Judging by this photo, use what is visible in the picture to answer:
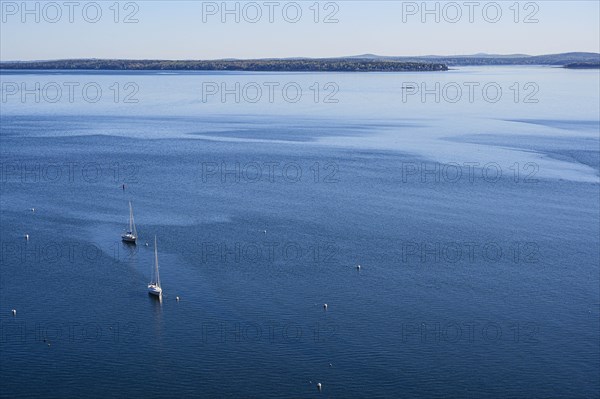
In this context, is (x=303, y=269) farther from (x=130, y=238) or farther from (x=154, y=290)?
(x=130, y=238)

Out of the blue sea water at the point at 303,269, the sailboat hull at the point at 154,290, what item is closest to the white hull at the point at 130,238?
the blue sea water at the point at 303,269

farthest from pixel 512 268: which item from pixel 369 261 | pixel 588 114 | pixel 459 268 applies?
pixel 588 114

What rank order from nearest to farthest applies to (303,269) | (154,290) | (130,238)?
1. (154,290)
2. (303,269)
3. (130,238)

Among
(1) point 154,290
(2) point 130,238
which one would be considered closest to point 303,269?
(1) point 154,290

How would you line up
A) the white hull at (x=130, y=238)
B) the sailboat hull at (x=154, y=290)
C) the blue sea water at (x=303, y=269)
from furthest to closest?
the white hull at (x=130, y=238) → the sailboat hull at (x=154, y=290) → the blue sea water at (x=303, y=269)

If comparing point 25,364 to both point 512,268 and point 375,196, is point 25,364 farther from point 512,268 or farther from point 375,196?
point 375,196

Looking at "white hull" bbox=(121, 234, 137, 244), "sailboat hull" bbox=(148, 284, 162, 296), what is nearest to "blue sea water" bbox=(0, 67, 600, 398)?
"sailboat hull" bbox=(148, 284, 162, 296)

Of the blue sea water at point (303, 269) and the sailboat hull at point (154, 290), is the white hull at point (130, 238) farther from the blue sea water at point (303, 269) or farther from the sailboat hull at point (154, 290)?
the sailboat hull at point (154, 290)

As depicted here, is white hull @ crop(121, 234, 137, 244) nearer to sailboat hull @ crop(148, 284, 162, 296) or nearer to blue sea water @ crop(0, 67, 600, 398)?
blue sea water @ crop(0, 67, 600, 398)
